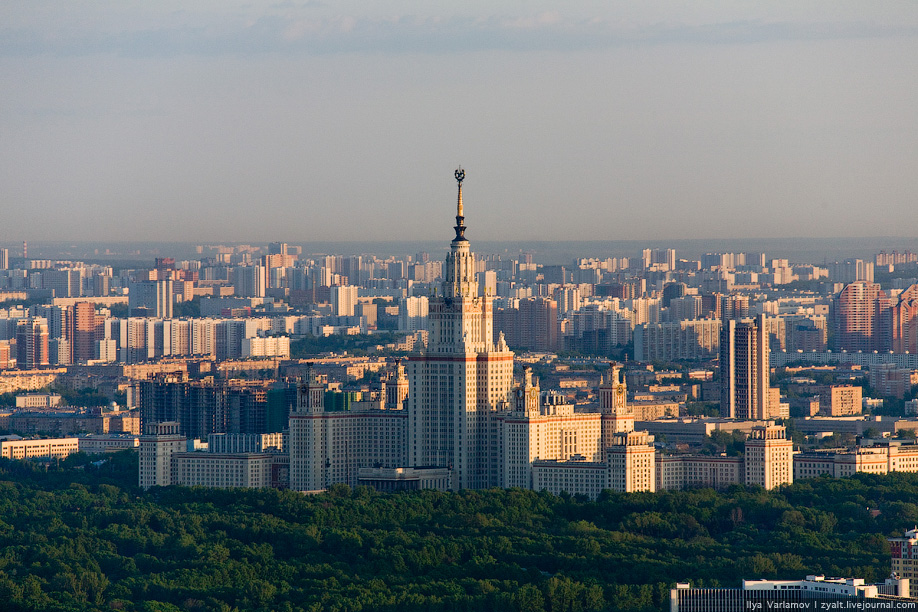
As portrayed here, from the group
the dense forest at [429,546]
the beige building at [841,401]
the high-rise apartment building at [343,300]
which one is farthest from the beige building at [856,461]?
the high-rise apartment building at [343,300]

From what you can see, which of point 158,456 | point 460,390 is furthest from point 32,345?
point 460,390

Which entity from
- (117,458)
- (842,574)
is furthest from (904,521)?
(117,458)

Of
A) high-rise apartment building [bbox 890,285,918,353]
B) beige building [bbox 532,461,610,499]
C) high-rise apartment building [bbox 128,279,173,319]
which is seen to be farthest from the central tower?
high-rise apartment building [bbox 128,279,173,319]

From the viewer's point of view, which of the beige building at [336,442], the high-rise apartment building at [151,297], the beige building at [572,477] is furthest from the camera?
the high-rise apartment building at [151,297]

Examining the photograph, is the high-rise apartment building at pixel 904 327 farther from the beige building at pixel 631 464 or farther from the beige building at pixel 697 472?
the beige building at pixel 631 464

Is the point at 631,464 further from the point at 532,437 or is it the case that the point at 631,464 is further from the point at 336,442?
the point at 336,442

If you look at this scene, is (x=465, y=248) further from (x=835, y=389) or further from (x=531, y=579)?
(x=835, y=389)
